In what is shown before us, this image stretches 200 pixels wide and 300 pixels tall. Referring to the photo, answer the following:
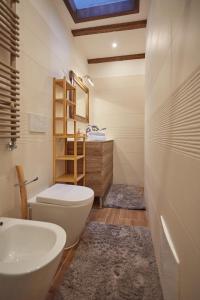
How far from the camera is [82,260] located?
1.40 metres

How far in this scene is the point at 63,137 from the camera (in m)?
2.05

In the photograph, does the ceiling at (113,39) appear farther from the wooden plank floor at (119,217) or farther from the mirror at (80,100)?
the wooden plank floor at (119,217)

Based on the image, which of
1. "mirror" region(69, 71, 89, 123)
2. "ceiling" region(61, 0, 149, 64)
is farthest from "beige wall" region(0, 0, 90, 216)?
"ceiling" region(61, 0, 149, 64)

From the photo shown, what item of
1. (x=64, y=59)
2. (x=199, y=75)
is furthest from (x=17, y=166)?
(x=64, y=59)

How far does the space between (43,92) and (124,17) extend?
1.47 metres

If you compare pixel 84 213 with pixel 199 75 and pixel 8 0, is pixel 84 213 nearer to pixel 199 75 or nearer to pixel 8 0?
pixel 199 75

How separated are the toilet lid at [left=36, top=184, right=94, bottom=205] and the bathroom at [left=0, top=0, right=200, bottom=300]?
7.7 inches

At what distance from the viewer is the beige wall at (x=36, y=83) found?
1.35 m

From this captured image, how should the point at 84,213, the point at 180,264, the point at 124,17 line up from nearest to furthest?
the point at 180,264
the point at 84,213
the point at 124,17

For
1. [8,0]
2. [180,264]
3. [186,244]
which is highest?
[8,0]

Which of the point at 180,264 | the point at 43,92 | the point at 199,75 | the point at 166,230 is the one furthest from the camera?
the point at 43,92

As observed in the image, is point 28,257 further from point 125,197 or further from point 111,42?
point 111,42

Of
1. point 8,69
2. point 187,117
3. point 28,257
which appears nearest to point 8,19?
point 8,69

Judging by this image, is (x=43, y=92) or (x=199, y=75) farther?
(x=43, y=92)
